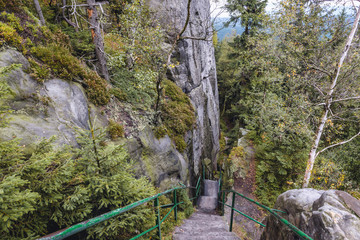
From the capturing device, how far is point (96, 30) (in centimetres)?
564

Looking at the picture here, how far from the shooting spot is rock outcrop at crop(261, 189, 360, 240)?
2.32m

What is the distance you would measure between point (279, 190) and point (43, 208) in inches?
460

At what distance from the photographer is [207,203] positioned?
434 inches

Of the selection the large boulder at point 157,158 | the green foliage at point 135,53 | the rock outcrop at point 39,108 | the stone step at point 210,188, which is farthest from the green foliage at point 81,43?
the stone step at point 210,188

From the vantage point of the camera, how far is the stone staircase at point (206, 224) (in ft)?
13.2

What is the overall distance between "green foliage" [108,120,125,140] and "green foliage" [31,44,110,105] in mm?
907

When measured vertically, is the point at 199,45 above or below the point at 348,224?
above

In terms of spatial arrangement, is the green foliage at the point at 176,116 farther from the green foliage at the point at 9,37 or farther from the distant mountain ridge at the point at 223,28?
the green foliage at the point at 9,37

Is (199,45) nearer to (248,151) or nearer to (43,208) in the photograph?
(248,151)

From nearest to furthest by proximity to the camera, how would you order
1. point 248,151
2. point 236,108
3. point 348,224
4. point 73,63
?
point 348,224 → point 73,63 → point 248,151 → point 236,108

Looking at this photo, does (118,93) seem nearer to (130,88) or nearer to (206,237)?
(130,88)

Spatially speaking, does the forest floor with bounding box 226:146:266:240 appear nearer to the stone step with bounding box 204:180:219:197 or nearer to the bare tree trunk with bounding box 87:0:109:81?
the stone step with bounding box 204:180:219:197

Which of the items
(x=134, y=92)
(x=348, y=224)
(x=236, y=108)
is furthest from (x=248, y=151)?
(x=348, y=224)

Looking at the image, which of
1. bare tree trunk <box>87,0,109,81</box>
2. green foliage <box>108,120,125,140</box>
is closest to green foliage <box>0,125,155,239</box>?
green foliage <box>108,120,125,140</box>
